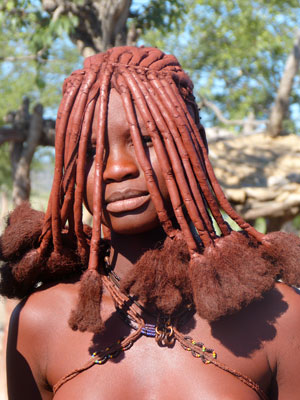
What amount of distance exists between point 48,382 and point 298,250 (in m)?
0.93

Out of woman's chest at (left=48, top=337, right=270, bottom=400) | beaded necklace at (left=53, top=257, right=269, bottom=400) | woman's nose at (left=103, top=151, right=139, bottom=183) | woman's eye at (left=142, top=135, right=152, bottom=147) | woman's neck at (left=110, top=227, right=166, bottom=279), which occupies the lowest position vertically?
woman's chest at (left=48, top=337, right=270, bottom=400)

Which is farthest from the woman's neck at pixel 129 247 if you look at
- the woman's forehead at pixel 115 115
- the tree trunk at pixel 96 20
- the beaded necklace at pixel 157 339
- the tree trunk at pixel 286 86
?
the tree trunk at pixel 286 86

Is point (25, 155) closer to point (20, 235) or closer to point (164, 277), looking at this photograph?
point (20, 235)

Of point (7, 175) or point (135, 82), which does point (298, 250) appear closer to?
point (135, 82)

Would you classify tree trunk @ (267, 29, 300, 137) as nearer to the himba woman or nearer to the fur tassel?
the himba woman

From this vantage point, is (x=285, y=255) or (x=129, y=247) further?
(x=129, y=247)

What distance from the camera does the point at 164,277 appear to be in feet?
5.33

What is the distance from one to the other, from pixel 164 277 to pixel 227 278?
0.19m

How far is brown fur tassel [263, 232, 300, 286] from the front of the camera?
168cm

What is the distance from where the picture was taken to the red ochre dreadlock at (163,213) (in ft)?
5.17

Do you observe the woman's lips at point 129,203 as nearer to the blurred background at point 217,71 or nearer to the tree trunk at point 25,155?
the blurred background at point 217,71

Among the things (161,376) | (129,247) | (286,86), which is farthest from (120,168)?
(286,86)

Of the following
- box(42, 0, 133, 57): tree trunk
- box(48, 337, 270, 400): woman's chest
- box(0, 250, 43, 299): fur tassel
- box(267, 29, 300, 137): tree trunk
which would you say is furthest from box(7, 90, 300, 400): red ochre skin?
box(267, 29, 300, 137): tree trunk

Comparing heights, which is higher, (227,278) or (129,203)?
(129,203)
